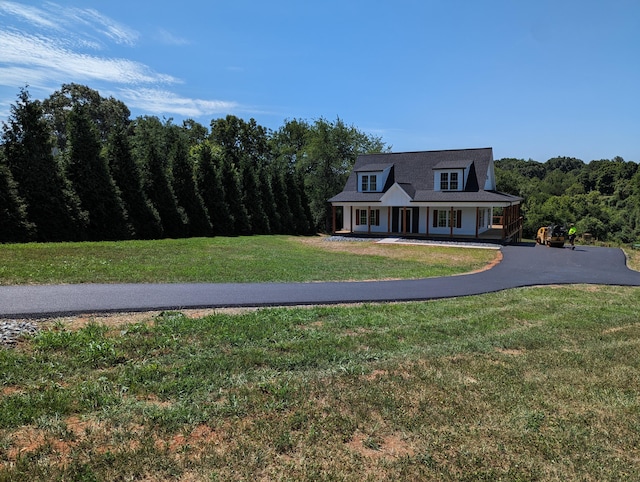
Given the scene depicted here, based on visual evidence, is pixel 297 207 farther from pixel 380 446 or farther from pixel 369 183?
pixel 380 446

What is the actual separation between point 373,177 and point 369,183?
575 millimetres

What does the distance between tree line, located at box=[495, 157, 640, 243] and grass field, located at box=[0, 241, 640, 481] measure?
142 feet

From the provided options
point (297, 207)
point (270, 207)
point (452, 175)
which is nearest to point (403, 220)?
point (452, 175)

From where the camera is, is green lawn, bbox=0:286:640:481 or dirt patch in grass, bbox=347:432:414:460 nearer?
green lawn, bbox=0:286:640:481

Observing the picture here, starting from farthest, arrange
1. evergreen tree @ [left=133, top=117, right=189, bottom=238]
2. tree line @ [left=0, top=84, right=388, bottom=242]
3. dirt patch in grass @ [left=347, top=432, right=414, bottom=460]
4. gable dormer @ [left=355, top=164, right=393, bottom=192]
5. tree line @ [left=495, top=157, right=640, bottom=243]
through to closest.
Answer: tree line @ [left=495, top=157, right=640, bottom=243] < gable dormer @ [left=355, top=164, right=393, bottom=192] < evergreen tree @ [left=133, top=117, right=189, bottom=238] < tree line @ [left=0, top=84, right=388, bottom=242] < dirt patch in grass @ [left=347, top=432, right=414, bottom=460]

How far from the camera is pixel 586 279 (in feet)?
44.8

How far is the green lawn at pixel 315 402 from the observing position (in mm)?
3324

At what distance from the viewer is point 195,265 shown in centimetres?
1354

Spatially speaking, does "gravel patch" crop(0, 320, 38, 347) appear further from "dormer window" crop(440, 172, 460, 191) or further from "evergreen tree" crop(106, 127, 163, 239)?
"dormer window" crop(440, 172, 460, 191)

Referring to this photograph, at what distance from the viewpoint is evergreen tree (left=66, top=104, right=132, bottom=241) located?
20.4 m

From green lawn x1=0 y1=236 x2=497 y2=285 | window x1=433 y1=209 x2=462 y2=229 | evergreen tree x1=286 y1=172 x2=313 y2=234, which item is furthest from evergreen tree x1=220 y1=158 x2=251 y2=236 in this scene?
window x1=433 y1=209 x2=462 y2=229

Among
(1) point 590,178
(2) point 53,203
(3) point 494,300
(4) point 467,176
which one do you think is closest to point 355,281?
(3) point 494,300

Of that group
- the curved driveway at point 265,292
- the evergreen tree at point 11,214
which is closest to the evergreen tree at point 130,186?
the evergreen tree at point 11,214

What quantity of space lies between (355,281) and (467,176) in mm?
20404
